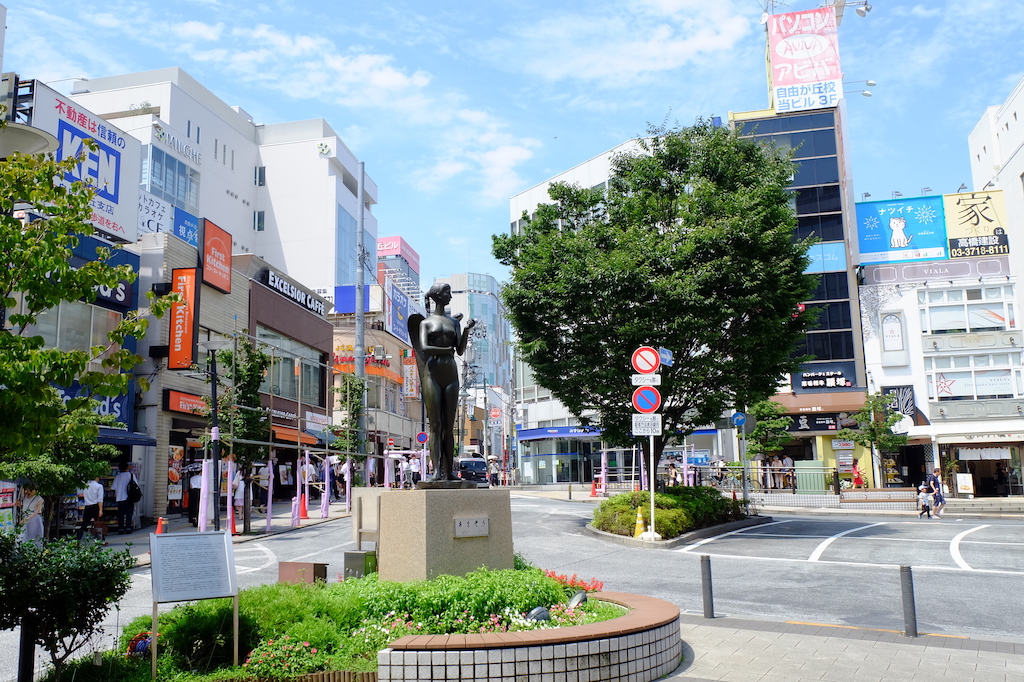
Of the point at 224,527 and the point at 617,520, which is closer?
the point at 617,520

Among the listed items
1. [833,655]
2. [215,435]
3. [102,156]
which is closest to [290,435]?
[102,156]

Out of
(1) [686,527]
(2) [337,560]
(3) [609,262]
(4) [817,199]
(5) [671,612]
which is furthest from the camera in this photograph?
(4) [817,199]

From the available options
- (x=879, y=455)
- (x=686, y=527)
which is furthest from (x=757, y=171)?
(x=879, y=455)

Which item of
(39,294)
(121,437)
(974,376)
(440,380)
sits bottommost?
(121,437)

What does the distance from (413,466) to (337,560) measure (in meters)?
24.7

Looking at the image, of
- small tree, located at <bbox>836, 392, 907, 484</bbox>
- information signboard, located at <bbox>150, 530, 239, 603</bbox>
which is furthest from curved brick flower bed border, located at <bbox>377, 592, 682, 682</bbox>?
small tree, located at <bbox>836, 392, 907, 484</bbox>

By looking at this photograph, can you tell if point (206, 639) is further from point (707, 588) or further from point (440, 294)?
point (707, 588)

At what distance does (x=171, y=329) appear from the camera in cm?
→ 2639

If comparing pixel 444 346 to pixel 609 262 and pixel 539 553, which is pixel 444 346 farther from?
pixel 609 262

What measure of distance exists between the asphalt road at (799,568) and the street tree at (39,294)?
5.81 ft

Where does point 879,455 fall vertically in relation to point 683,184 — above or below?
below

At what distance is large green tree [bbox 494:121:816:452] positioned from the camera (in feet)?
65.4

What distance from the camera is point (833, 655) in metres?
7.84

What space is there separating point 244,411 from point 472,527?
15.5 metres
